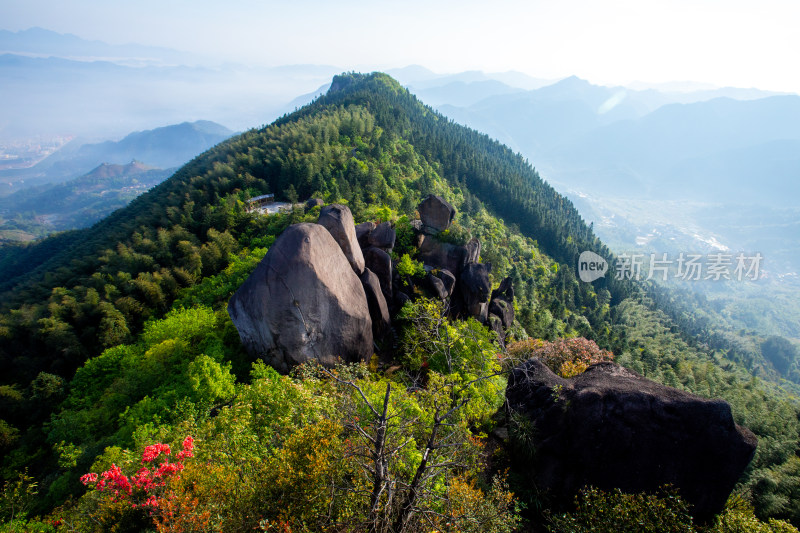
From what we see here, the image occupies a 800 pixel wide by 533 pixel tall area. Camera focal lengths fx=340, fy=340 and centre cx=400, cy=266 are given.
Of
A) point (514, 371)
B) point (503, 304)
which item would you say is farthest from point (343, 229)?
point (503, 304)

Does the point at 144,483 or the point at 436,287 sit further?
the point at 436,287

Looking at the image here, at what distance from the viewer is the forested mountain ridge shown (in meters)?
18.2

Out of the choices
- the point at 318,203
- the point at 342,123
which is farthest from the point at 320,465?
the point at 342,123

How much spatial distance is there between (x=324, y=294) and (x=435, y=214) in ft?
52.0

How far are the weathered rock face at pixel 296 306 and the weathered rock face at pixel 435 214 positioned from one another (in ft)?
44.3

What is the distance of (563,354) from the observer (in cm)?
2673

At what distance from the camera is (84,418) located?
790 inches

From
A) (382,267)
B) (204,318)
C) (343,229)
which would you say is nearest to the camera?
(204,318)

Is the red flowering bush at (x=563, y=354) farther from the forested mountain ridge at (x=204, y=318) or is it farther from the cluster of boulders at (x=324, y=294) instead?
the forested mountain ridge at (x=204, y=318)

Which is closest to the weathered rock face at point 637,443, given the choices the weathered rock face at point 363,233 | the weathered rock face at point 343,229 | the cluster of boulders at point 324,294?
the cluster of boulders at point 324,294

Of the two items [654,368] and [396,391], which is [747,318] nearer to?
[654,368]

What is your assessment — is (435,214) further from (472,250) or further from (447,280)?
(447,280)

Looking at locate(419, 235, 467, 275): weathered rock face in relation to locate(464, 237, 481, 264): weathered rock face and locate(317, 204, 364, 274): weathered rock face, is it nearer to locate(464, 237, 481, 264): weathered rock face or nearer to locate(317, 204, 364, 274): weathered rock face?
locate(464, 237, 481, 264): weathered rock face

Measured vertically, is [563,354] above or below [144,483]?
below
